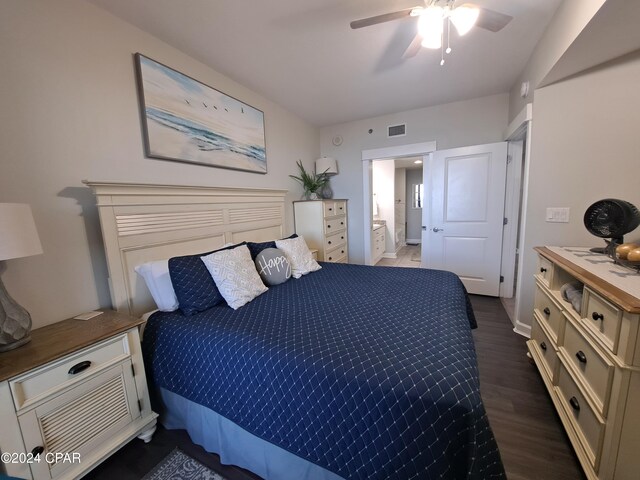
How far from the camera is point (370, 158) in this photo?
392 centimetres

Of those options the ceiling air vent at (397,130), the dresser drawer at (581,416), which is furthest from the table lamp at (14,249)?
the ceiling air vent at (397,130)

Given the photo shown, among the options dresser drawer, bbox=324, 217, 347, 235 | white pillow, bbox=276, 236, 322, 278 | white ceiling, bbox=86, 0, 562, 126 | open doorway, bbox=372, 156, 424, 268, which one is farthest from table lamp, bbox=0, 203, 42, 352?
open doorway, bbox=372, 156, 424, 268

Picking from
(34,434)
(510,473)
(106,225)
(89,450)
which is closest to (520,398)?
(510,473)

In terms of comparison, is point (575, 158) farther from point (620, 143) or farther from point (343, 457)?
point (343, 457)

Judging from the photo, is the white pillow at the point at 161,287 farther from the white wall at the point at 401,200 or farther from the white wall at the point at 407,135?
the white wall at the point at 401,200

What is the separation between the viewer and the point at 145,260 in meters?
1.77

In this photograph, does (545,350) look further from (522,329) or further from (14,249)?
(14,249)

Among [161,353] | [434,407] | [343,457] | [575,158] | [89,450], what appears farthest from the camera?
[575,158]

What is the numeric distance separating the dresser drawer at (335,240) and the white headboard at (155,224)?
1.18 m

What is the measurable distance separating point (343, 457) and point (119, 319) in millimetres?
1371

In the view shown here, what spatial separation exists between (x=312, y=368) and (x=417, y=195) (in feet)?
23.9

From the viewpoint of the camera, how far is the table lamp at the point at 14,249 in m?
1.05

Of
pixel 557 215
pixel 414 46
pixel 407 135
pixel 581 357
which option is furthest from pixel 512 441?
pixel 407 135

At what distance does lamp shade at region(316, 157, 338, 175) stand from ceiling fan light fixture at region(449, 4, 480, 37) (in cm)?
254
